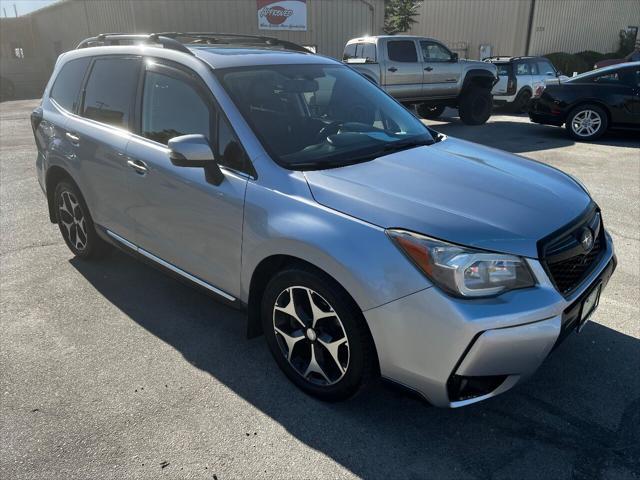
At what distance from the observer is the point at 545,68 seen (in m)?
14.7

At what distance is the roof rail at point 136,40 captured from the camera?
3.31m

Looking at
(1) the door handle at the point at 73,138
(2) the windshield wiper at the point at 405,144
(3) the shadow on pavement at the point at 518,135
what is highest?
(2) the windshield wiper at the point at 405,144

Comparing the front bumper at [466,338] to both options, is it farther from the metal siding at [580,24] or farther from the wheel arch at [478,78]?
the metal siding at [580,24]

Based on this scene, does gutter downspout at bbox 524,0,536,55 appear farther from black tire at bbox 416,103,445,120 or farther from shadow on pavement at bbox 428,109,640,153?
black tire at bbox 416,103,445,120

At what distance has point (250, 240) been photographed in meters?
2.67

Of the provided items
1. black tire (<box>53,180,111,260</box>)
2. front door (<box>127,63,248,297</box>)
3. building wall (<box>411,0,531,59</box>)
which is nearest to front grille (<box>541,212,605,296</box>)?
front door (<box>127,63,248,297</box>)

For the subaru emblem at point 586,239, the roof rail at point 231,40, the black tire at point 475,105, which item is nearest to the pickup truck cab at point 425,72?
the black tire at point 475,105

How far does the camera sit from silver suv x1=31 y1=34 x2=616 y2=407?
7.06ft

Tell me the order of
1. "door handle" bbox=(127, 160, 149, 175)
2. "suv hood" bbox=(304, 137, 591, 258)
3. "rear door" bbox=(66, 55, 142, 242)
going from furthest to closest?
1. "rear door" bbox=(66, 55, 142, 242)
2. "door handle" bbox=(127, 160, 149, 175)
3. "suv hood" bbox=(304, 137, 591, 258)

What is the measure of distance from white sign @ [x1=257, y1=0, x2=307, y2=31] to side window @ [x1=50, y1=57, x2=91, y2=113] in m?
16.8

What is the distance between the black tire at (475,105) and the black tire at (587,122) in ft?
9.58

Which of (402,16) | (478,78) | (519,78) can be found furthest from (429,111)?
(402,16)

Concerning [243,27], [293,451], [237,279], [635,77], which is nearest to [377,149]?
[237,279]

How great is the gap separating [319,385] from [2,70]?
108 feet
